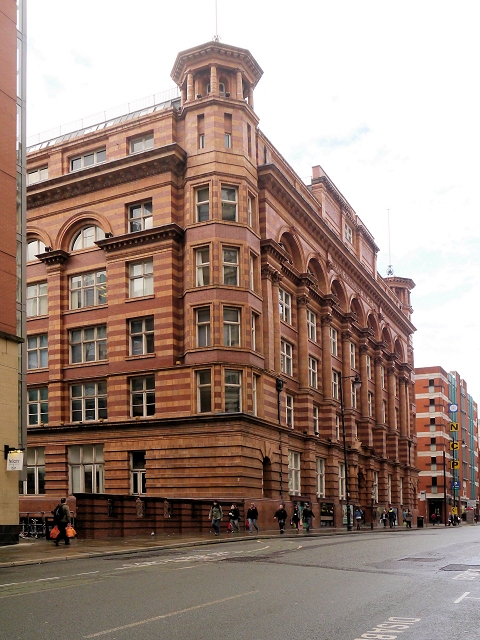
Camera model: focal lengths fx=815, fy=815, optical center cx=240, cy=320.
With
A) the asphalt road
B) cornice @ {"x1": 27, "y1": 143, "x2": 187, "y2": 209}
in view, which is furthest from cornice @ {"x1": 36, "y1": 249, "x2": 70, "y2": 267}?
the asphalt road

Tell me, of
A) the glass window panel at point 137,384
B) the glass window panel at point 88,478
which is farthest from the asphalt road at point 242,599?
the glass window panel at point 88,478

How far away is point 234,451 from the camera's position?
44969mm

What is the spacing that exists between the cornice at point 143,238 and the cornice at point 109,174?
3.72 metres

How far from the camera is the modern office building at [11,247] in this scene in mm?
30500

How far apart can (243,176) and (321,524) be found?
84.5 feet

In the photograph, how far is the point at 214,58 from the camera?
4981 centimetres

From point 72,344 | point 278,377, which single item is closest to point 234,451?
point 278,377

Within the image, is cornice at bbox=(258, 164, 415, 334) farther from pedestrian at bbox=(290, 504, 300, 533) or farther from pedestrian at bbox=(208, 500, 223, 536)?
pedestrian at bbox=(208, 500, 223, 536)

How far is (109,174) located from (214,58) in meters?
9.63

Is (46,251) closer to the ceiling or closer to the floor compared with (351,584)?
closer to the ceiling

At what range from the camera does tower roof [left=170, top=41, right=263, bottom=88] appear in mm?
49531

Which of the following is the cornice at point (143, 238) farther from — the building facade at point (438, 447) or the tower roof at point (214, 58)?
the building facade at point (438, 447)

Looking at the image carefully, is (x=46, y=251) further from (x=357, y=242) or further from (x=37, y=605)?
Result: (x=37, y=605)

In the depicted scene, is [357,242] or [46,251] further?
[357,242]
